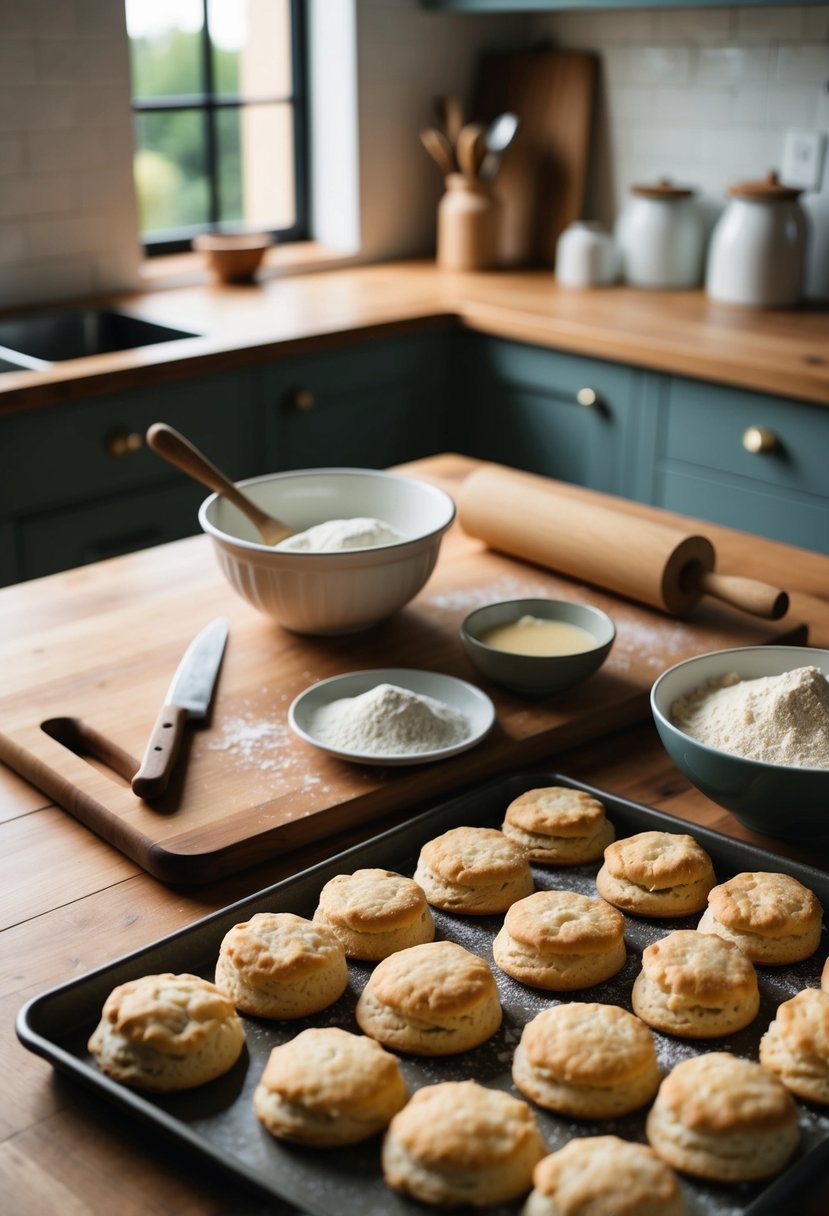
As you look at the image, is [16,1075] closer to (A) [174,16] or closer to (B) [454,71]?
(A) [174,16]

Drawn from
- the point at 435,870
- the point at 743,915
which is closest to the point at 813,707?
the point at 743,915

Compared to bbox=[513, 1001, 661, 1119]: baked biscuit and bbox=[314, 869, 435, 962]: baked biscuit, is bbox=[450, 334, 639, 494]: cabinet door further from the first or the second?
bbox=[513, 1001, 661, 1119]: baked biscuit

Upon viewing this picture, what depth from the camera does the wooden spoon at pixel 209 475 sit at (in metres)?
1.29

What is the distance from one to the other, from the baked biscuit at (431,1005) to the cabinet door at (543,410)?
6.21 ft

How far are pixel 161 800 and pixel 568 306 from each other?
6.64ft

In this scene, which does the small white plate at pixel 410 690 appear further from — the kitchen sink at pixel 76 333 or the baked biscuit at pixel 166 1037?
the kitchen sink at pixel 76 333

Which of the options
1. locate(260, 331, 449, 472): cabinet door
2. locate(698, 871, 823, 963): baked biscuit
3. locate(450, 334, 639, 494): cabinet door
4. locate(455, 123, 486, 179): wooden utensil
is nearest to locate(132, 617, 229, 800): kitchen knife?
locate(698, 871, 823, 963): baked biscuit

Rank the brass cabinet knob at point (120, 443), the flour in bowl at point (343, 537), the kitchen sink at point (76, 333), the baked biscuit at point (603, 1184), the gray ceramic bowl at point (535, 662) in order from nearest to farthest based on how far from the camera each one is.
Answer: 1. the baked biscuit at point (603, 1184)
2. the gray ceramic bowl at point (535, 662)
3. the flour in bowl at point (343, 537)
4. the brass cabinet knob at point (120, 443)
5. the kitchen sink at point (76, 333)

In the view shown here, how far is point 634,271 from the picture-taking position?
9.90ft

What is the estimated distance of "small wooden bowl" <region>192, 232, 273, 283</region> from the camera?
9.87ft

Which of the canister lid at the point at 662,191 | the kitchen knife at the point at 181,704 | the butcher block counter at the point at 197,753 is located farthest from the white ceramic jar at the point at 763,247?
the kitchen knife at the point at 181,704

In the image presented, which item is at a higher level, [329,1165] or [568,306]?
[568,306]

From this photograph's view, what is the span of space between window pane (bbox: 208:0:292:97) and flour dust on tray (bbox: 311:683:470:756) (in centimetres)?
241

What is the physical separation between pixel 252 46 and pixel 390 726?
260 centimetres
